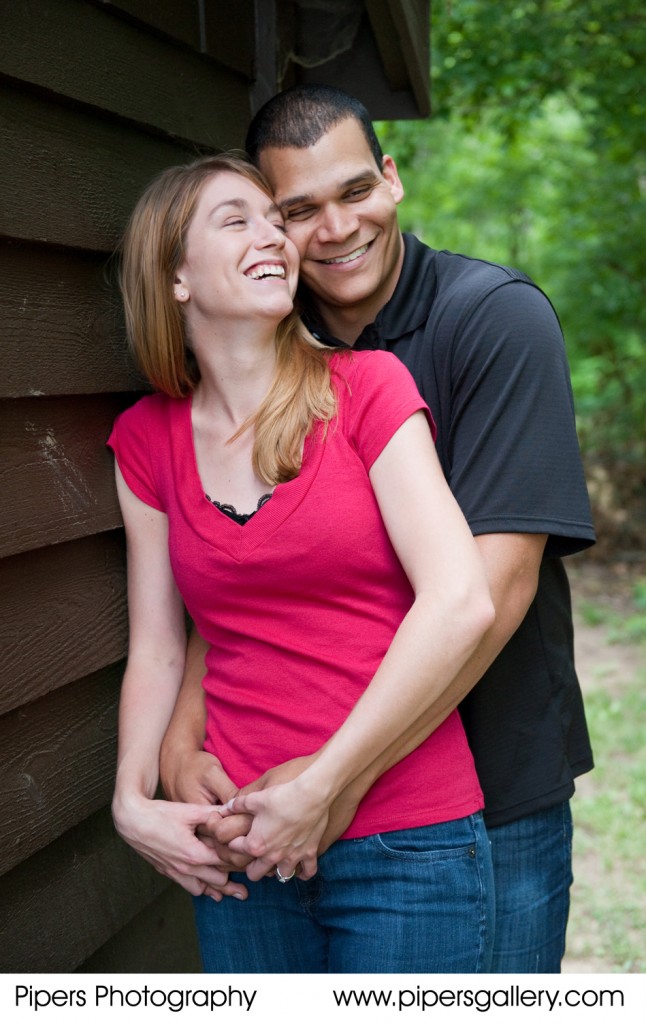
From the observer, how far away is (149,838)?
70.9 inches

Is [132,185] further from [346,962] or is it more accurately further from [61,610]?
[346,962]

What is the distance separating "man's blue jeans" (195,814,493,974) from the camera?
1.69 metres

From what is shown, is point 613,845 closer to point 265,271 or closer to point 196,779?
point 196,779

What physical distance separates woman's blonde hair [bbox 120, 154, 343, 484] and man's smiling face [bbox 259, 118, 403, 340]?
13 centimetres

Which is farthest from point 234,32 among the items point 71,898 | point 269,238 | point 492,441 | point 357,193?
point 71,898

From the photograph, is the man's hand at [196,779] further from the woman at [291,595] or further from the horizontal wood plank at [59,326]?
the horizontal wood plank at [59,326]

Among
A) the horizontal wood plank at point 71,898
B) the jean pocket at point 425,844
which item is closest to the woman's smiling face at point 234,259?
the jean pocket at point 425,844

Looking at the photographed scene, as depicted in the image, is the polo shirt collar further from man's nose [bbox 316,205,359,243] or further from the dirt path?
the dirt path

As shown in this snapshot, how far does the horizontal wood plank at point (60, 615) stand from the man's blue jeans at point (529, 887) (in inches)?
32.2

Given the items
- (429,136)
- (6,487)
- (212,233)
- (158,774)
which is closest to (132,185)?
(212,233)

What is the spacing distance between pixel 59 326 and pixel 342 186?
673mm

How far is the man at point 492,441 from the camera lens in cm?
180

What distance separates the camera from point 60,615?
6.14 ft

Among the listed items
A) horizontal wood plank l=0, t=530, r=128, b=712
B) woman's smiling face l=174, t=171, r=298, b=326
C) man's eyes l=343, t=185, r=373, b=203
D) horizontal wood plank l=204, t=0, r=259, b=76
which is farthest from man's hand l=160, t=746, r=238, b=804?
horizontal wood plank l=204, t=0, r=259, b=76
